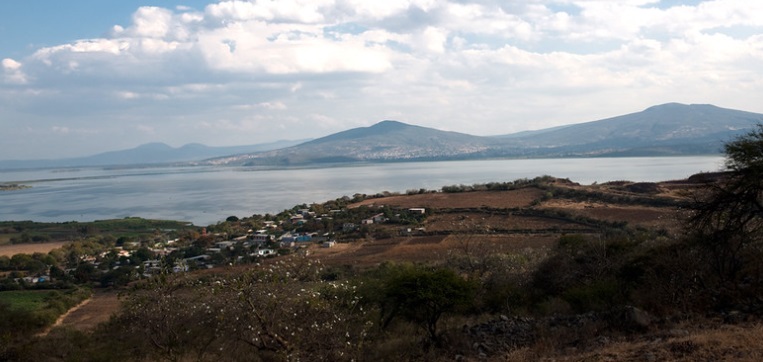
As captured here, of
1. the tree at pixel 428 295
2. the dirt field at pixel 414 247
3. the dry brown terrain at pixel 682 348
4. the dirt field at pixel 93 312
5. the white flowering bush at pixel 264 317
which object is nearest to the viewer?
the dry brown terrain at pixel 682 348

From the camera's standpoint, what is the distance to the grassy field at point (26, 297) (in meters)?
25.4

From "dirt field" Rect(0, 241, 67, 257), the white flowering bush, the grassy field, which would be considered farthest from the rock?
"dirt field" Rect(0, 241, 67, 257)

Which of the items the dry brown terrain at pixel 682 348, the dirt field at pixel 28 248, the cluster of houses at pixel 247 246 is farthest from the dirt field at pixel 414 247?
the dirt field at pixel 28 248

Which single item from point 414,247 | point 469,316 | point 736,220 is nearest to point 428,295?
point 469,316

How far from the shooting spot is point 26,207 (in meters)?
96.7

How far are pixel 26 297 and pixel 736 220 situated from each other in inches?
1253

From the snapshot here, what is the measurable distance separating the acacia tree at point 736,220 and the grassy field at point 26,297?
26.9 metres

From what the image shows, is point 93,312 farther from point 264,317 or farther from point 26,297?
point 264,317

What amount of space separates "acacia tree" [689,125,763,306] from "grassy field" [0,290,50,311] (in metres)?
26.9

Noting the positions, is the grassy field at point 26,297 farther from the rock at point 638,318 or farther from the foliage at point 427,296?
the rock at point 638,318

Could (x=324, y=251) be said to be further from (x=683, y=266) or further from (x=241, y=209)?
(x=241, y=209)

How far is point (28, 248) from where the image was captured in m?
48.6

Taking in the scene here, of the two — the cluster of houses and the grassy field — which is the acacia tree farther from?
the grassy field

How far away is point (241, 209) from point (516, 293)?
6595 cm
